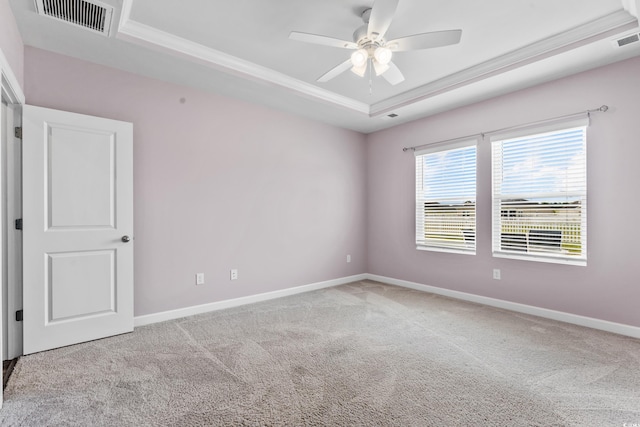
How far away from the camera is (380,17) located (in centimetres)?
212

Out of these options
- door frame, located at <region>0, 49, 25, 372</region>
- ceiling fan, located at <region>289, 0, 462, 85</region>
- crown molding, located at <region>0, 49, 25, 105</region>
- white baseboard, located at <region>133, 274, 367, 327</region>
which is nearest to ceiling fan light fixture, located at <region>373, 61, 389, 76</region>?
ceiling fan, located at <region>289, 0, 462, 85</region>

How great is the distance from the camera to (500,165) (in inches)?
153

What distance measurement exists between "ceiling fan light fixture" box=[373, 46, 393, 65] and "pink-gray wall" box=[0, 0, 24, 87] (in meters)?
2.50

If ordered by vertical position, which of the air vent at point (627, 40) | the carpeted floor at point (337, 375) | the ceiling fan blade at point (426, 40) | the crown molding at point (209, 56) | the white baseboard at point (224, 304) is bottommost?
the carpeted floor at point (337, 375)

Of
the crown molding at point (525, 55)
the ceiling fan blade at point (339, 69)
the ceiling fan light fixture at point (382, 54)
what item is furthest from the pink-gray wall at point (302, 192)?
the ceiling fan light fixture at point (382, 54)

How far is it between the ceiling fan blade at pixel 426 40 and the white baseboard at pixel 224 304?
126 inches

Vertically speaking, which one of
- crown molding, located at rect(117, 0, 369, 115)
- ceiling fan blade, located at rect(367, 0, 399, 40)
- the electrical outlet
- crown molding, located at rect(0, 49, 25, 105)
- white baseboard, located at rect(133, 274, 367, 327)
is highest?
crown molding, located at rect(117, 0, 369, 115)

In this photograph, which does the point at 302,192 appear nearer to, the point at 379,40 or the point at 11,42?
the point at 379,40

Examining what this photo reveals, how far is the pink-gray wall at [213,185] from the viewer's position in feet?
10.2

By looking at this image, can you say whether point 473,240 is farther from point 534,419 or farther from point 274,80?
point 274,80

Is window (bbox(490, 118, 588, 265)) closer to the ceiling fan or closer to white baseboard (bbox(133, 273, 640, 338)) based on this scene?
white baseboard (bbox(133, 273, 640, 338))

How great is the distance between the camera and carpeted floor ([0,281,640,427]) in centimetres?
182

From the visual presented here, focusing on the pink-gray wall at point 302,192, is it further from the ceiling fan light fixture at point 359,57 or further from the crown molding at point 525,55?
the ceiling fan light fixture at point 359,57

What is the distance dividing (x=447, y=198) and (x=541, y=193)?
1.14 m
